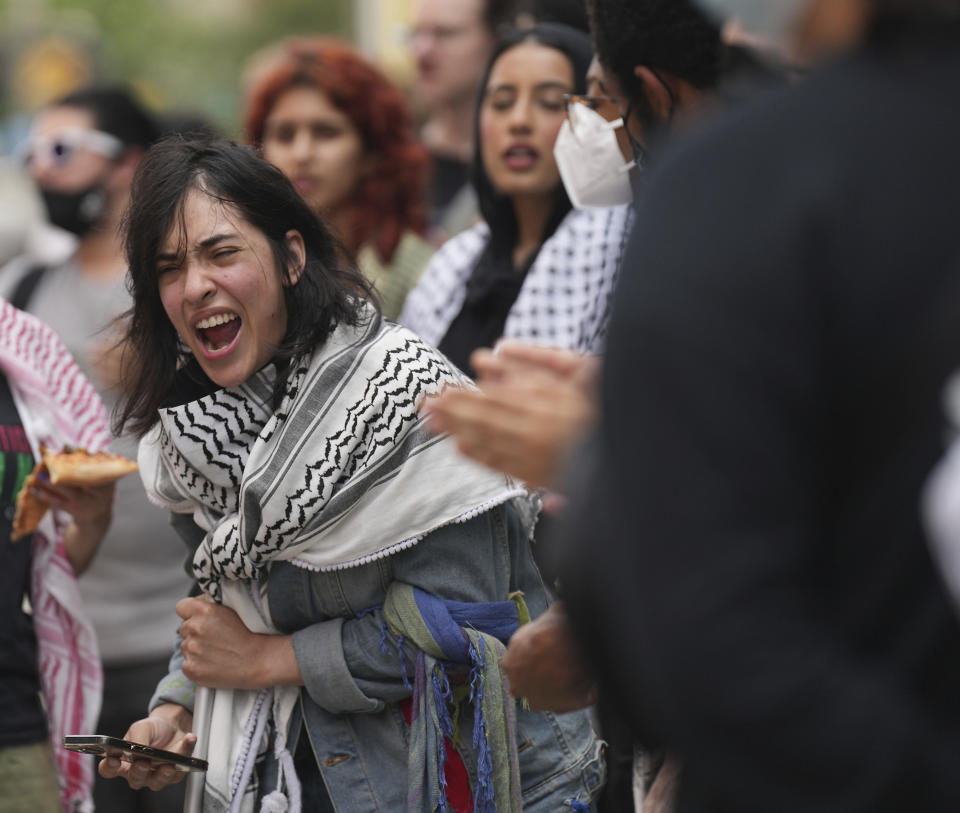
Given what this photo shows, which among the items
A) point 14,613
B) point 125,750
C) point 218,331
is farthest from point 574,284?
point 125,750

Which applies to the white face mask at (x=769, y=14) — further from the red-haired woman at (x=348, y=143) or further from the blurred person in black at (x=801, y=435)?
the red-haired woman at (x=348, y=143)

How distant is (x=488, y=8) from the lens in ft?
21.2

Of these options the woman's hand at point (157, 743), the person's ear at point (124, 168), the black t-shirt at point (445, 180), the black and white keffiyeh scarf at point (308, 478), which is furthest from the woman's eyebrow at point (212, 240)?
the black t-shirt at point (445, 180)

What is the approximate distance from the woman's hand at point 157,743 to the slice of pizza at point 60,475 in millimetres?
531

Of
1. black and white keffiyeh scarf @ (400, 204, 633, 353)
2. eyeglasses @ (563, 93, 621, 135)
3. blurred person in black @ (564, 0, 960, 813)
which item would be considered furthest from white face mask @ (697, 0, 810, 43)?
black and white keffiyeh scarf @ (400, 204, 633, 353)

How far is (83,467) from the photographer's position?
316cm

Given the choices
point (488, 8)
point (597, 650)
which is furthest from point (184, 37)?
point (597, 650)

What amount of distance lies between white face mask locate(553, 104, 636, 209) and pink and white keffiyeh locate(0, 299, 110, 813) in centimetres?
127

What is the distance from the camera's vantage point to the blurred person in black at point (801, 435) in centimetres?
122

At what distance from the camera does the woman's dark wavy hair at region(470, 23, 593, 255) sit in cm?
438

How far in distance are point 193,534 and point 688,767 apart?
1789mm

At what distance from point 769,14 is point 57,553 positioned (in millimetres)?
2460

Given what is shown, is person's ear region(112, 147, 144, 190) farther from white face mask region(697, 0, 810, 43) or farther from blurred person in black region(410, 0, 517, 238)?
white face mask region(697, 0, 810, 43)

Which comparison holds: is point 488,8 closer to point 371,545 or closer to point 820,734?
point 371,545
